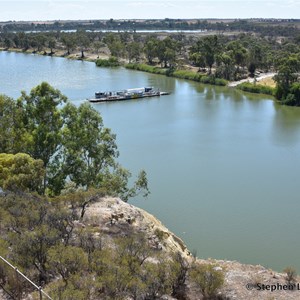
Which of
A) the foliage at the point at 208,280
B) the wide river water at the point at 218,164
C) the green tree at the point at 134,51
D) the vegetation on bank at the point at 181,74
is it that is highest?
the green tree at the point at 134,51

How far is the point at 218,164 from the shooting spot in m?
21.9

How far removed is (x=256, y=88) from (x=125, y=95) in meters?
12.5

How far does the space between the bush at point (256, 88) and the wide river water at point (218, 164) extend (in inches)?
32.7

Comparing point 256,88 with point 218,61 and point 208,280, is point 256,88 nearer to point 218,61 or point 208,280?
point 218,61

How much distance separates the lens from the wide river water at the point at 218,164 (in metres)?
14.8

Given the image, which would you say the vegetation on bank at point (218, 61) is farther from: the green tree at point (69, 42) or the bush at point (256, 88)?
the green tree at point (69, 42)

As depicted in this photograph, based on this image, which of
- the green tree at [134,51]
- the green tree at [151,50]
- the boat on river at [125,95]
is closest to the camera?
the boat on river at [125,95]

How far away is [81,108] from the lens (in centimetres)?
1506

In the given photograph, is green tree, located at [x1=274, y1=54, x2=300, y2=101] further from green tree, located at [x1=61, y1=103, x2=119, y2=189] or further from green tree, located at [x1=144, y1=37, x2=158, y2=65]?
green tree, located at [x1=61, y1=103, x2=119, y2=189]

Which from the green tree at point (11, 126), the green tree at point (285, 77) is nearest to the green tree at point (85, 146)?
the green tree at point (11, 126)

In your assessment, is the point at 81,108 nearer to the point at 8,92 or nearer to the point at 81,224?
the point at 81,224

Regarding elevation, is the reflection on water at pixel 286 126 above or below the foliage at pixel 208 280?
below

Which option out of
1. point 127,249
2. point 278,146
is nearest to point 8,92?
point 278,146

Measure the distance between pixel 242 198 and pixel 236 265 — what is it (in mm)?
7181
